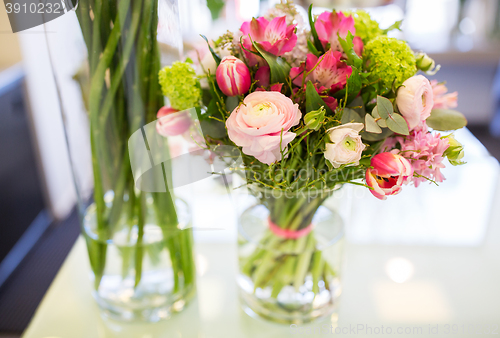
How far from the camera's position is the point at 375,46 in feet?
1.31

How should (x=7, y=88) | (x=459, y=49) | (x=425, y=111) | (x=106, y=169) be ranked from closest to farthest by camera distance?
1. (x=425, y=111)
2. (x=106, y=169)
3. (x=7, y=88)
4. (x=459, y=49)

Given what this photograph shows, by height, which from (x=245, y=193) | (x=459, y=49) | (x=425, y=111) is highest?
(x=425, y=111)

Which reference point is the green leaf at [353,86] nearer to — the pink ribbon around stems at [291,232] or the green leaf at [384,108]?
the green leaf at [384,108]

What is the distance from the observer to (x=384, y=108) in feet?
1.22

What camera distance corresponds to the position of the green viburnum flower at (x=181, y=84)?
0.40 meters

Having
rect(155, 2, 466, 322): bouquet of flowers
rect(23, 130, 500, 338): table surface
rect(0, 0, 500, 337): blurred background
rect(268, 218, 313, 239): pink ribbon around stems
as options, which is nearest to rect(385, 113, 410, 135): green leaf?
rect(155, 2, 466, 322): bouquet of flowers

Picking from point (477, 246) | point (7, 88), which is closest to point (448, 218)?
point (477, 246)

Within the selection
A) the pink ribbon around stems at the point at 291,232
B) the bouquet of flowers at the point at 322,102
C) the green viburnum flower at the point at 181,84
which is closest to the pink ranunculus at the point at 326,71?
the bouquet of flowers at the point at 322,102

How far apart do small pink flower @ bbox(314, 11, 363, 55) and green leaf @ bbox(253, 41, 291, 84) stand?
0.05 metres

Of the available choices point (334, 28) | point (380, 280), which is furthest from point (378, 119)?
point (380, 280)

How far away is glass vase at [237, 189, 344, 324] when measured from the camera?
52 centimetres

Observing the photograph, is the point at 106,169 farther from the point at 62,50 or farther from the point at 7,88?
the point at 7,88

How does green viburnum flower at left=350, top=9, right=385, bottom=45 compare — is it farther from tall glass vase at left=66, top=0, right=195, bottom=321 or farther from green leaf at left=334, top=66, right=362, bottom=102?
tall glass vase at left=66, top=0, right=195, bottom=321

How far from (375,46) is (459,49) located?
2.52 meters
